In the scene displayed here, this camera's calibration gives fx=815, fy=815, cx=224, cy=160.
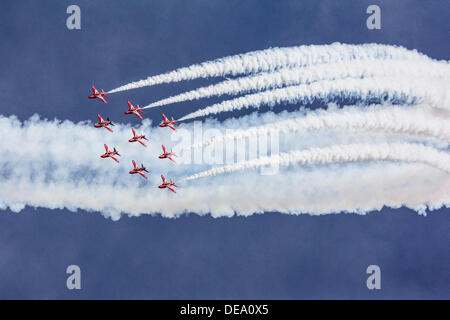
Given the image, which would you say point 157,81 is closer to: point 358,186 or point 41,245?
point 358,186

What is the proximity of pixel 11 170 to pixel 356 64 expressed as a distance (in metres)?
26.3

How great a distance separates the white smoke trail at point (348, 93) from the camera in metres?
52.7

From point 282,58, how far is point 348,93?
4877 millimetres

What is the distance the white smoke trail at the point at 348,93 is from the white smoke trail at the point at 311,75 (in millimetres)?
381

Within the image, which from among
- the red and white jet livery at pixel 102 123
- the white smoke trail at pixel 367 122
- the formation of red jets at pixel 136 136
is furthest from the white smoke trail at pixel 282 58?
the red and white jet livery at pixel 102 123

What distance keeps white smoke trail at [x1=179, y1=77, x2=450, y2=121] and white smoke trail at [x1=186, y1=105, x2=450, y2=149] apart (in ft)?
3.03

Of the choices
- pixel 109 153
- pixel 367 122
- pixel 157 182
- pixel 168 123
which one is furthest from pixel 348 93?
pixel 109 153

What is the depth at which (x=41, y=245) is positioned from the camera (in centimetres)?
6838

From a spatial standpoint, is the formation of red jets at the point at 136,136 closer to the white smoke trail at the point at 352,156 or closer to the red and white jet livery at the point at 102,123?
the red and white jet livery at the point at 102,123

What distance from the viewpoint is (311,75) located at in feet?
174

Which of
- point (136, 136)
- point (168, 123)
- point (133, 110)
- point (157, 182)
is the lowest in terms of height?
point (157, 182)

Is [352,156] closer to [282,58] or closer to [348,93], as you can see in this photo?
[348,93]

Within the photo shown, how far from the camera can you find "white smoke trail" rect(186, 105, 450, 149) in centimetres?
5391

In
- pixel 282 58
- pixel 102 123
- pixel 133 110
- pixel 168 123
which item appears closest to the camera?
pixel 282 58
